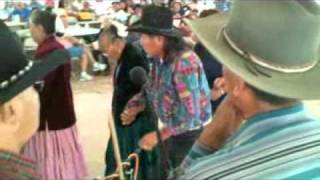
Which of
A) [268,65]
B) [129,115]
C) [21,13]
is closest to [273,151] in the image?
[268,65]

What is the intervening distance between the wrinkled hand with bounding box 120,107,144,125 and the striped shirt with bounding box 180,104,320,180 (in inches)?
80.2

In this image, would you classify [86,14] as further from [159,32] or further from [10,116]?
[10,116]

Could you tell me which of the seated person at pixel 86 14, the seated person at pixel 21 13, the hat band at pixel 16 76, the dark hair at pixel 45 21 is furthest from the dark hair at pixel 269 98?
the seated person at pixel 86 14

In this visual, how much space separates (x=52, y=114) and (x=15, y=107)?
1.99 meters

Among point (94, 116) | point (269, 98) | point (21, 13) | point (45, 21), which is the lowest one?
point (21, 13)

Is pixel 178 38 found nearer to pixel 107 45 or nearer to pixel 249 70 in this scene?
pixel 107 45

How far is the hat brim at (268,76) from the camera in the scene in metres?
1.19

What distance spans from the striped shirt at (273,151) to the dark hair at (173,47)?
154cm

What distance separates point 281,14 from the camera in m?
1.20

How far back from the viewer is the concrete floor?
4618 millimetres

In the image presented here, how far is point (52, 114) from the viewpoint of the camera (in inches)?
139

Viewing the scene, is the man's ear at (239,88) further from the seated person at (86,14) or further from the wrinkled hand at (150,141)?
the seated person at (86,14)

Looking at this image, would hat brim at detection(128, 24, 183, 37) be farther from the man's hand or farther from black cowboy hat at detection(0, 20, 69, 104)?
the man's hand

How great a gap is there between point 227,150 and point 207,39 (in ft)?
0.94
